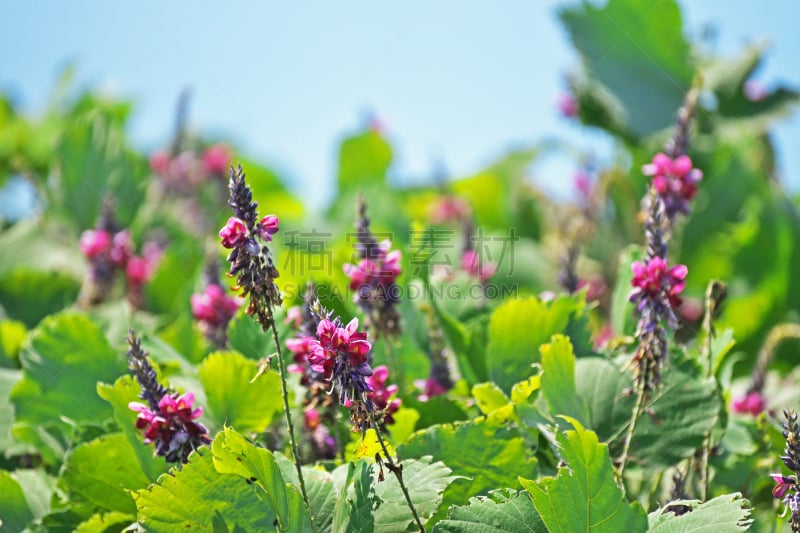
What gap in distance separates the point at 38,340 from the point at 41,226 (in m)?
1.39

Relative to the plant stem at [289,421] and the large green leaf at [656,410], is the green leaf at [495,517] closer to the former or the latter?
the plant stem at [289,421]

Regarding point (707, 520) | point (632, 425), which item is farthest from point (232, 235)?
point (707, 520)

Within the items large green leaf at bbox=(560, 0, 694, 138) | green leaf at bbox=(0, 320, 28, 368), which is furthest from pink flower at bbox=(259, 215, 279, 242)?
large green leaf at bbox=(560, 0, 694, 138)

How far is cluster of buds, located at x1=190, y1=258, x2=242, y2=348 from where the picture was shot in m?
2.41

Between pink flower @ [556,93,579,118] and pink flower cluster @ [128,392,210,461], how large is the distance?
2.86 meters

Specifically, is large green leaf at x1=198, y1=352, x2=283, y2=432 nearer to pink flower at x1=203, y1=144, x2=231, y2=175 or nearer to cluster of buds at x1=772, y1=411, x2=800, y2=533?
cluster of buds at x1=772, y1=411, x2=800, y2=533

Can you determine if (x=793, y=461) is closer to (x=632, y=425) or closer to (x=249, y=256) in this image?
(x=632, y=425)

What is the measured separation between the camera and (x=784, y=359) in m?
3.14

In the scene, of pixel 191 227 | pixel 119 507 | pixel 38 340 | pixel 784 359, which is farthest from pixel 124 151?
pixel 784 359

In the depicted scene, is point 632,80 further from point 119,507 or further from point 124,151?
point 119,507

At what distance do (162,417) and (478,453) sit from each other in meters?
0.55

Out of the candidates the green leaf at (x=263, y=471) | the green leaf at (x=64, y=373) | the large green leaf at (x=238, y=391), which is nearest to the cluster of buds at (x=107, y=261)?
the green leaf at (x=64, y=373)

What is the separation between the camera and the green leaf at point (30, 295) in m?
2.96

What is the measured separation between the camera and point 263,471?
144 centimetres
